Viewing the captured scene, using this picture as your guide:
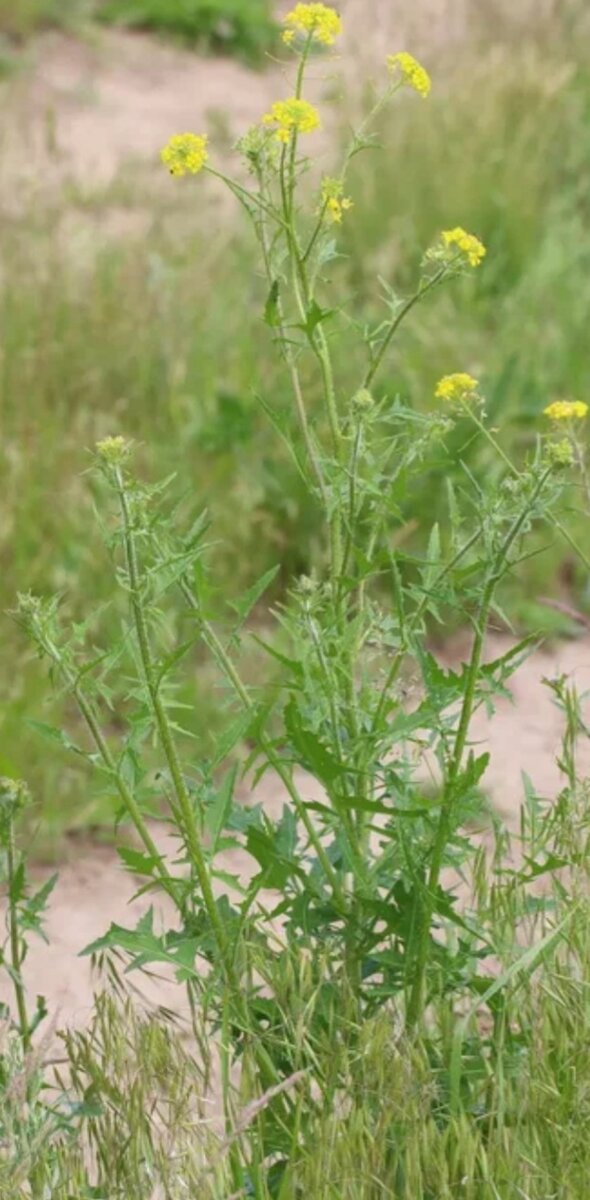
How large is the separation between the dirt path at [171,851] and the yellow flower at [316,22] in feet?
3.80

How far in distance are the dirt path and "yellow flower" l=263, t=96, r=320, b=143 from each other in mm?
1149

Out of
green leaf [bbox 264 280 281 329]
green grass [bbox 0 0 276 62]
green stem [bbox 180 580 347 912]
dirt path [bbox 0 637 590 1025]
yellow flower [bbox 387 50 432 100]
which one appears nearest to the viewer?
green leaf [bbox 264 280 281 329]

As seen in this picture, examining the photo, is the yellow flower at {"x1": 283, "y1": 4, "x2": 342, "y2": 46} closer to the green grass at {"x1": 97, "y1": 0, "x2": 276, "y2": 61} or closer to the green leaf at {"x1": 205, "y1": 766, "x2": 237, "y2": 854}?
the green leaf at {"x1": 205, "y1": 766, "x2": 237, "y2": 854}

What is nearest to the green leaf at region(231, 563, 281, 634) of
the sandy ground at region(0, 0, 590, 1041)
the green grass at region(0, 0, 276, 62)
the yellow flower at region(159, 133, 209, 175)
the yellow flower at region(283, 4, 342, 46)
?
the yellow flower at region(159, 133, 209, 175)

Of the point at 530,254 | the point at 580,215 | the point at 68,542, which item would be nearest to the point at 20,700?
the point at 68,542

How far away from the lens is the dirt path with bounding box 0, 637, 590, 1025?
11.7 ft

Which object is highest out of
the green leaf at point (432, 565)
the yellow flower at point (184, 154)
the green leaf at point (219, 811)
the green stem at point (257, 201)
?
the yellow flower at point (184, 154)

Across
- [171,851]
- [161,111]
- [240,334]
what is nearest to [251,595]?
[171,851]

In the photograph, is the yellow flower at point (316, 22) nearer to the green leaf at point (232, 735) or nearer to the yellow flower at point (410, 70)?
the yellow flower at point (410, 70)

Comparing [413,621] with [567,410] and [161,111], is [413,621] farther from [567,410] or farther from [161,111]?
[161,111]

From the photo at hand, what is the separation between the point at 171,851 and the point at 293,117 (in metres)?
1.96

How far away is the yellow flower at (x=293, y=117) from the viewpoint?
7.70ft

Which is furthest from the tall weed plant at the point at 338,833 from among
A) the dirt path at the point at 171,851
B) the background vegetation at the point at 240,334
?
the background vegetation at the point at 240,334

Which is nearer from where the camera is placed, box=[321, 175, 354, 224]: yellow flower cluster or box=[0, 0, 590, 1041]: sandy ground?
box=[321, 175, 354, 224]: yellow flower cluster
